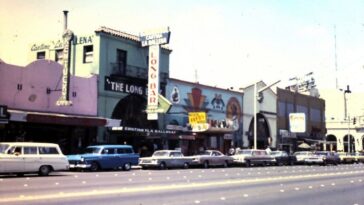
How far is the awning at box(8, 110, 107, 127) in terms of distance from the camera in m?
30.6

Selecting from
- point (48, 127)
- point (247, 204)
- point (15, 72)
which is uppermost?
point (15, 72)

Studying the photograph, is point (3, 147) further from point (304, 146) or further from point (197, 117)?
point (304, 146)

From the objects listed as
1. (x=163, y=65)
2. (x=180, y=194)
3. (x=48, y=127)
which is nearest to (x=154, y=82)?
(x=163, y=65)

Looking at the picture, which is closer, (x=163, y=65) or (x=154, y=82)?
(x=154, y=82)

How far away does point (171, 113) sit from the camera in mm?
44875

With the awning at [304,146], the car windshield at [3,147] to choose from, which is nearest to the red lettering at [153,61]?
the car windshield at [3,147]

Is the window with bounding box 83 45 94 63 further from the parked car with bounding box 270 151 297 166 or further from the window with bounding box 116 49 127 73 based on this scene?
the parked car with bounding box 270 151 297 166

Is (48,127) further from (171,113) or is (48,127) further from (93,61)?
(171,113)

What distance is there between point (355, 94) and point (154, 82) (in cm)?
7792

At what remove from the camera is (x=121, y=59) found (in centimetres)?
4062

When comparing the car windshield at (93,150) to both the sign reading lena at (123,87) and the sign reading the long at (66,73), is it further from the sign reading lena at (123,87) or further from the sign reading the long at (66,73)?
the sign reading lena at (123,87)

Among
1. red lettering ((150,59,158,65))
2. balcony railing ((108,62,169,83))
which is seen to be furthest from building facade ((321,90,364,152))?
red lettering ((150,59,158,65))

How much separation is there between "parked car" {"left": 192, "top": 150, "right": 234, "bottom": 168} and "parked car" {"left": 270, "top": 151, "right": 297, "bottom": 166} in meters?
6.73

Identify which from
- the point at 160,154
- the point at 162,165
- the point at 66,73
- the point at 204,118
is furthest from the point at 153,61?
the point at 162,165
